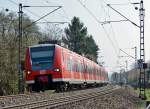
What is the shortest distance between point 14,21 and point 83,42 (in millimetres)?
38185

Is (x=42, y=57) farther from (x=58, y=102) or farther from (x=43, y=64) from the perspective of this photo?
(x=58, y=102)

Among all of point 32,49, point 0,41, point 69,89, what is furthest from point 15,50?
point 32,49

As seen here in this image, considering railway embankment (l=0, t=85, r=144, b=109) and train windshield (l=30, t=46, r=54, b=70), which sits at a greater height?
train windshield (l=30, t=46, r=54, b=70)

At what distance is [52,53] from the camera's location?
28734 mm

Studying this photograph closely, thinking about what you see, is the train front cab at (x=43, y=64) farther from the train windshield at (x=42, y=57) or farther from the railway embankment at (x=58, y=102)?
the railway embankment at (x=58, y=102)

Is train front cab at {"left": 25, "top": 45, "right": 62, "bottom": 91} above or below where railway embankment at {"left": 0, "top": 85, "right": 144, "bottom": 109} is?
above

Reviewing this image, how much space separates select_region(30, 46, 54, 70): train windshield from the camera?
1126 inches

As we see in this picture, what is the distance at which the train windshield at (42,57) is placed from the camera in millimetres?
28594

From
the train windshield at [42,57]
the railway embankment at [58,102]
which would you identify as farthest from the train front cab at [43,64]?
the railway embankment at [58,102]

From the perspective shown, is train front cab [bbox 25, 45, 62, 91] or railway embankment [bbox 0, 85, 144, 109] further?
train front cab [bbox 25, 45, 62, 91]

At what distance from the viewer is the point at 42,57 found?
93.7 ft

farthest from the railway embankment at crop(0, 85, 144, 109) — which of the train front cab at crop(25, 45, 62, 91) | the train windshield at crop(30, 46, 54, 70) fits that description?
the train windshield at crop(30, 46, 54, 70)

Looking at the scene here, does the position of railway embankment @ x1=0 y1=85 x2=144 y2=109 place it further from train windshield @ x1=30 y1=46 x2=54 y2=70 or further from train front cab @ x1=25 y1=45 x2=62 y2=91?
train windshield @ x1=30 y1=46 x2=54 y2=70

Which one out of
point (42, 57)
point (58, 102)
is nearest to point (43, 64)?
point (42, 57)
